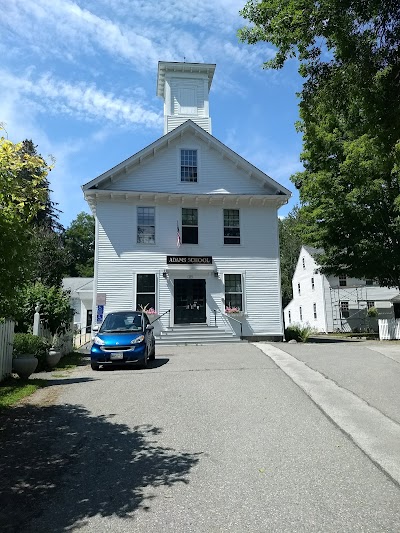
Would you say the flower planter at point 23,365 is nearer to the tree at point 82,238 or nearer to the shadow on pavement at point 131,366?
the shadow on pavement at point 131,366

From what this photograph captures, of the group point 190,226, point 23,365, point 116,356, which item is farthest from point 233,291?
point 23,365

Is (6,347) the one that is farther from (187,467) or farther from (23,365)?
(187,467)

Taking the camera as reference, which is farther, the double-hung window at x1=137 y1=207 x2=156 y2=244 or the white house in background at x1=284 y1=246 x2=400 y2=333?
the white house in background at x1=284 y1=246 x2=400 y2=333

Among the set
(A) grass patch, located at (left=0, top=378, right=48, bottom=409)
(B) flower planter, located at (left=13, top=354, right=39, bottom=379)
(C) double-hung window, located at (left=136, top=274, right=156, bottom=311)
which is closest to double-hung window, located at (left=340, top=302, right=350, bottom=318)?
(C) double-hung window, located at (left=136, top=274, right=156, bottom=311)

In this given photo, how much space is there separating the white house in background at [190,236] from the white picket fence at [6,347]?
9.59m

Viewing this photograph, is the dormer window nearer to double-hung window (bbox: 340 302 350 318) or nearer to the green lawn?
the green lawn

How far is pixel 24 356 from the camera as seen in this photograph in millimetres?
10617

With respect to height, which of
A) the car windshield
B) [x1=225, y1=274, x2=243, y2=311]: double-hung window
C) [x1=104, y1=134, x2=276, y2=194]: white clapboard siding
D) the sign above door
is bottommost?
the car windshield

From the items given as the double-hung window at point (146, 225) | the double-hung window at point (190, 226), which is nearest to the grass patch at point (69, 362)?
the double-hung window at point (146, 225)

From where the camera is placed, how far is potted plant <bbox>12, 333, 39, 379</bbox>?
10.4 m

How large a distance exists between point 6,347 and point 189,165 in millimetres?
14825

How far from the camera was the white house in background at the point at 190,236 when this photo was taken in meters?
21.2

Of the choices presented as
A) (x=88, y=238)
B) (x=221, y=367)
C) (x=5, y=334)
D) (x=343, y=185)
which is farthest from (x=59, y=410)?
(x=88, y=238)

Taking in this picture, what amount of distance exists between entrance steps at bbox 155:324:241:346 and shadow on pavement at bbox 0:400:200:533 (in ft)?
42.8
